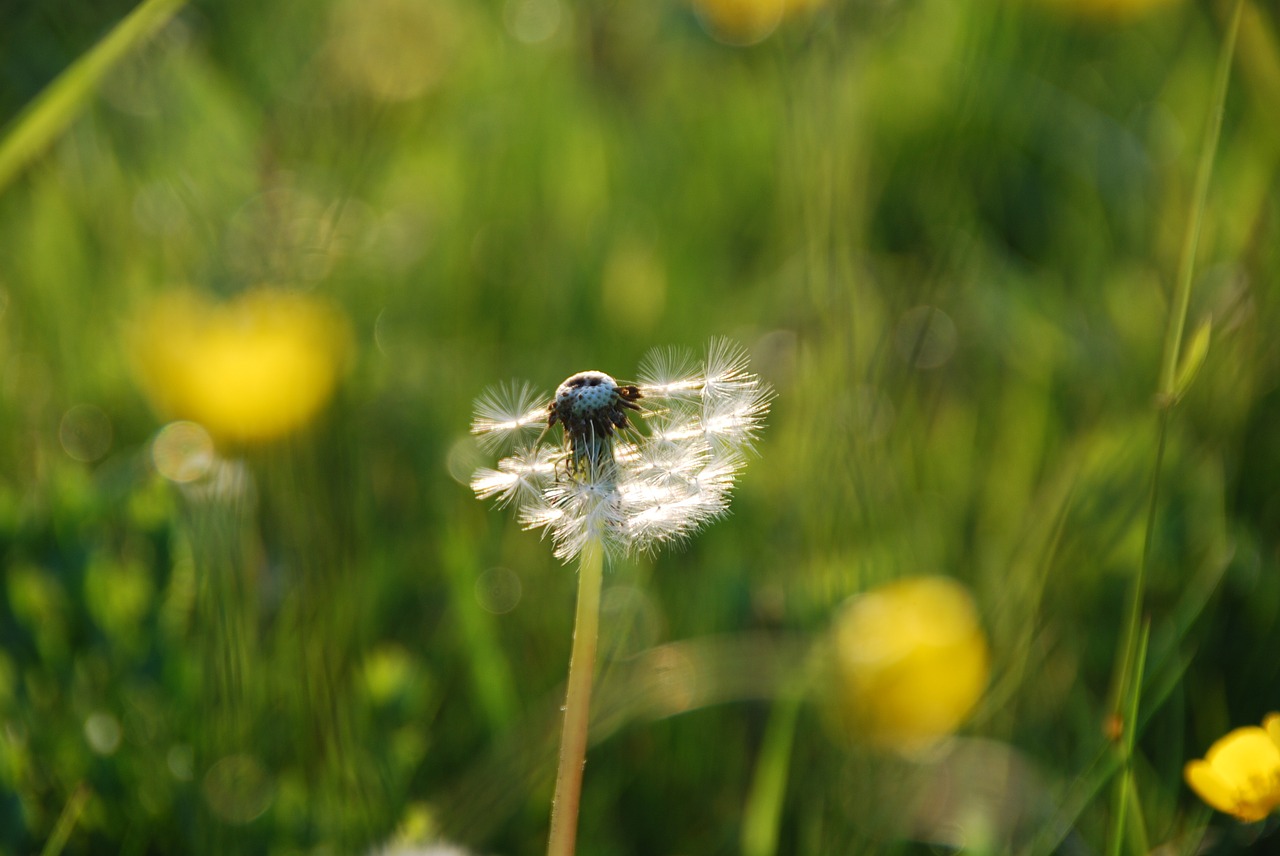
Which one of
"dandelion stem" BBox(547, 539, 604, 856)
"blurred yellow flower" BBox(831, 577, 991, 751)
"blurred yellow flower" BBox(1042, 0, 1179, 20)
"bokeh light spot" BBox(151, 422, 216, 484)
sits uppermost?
"blurred yellow flower" BBox(1042, 0, 1179, 20)

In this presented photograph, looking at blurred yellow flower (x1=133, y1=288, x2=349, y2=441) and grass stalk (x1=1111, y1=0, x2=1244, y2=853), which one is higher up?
blurred yellow flower (x1=133, y1=288, x2=349, y2=441)

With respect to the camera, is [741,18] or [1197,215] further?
[741,18]

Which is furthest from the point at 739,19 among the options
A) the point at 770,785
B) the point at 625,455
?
the point at 625,455

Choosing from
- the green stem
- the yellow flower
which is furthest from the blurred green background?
the green stem

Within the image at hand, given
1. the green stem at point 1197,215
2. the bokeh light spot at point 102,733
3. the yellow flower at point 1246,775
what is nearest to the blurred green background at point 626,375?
the bokeh light spot at point 102,733

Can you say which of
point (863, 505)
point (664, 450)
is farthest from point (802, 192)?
point (664, 450)

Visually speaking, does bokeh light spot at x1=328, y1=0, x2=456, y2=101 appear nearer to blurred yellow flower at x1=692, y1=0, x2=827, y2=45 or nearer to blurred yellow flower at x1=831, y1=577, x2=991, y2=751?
blurred yellow flower at x1=692, y1=0, x2=827, y2=45

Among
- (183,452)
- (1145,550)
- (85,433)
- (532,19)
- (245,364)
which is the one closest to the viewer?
(1145,550)

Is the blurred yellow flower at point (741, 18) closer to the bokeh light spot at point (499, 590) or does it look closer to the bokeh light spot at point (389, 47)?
the bokeh light spot at point (389, 47)

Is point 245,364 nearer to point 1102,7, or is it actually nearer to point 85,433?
point 85,433
